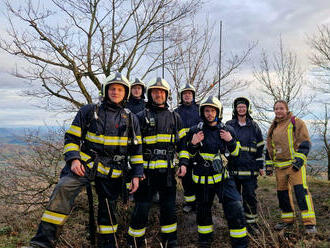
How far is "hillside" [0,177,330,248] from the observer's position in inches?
150

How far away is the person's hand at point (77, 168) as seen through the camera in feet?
9.59

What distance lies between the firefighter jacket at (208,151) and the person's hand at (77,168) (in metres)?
1.74

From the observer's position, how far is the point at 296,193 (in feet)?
13.8

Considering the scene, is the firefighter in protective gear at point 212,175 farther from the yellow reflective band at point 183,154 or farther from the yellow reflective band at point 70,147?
the yellow reflective band at point 70,147

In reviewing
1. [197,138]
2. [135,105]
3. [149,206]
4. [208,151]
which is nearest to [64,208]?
[149,206]

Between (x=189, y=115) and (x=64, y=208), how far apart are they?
3.04 meters

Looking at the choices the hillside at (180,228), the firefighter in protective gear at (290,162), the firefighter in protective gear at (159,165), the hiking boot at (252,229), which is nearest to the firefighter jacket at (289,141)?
the firefighter in protective gear at (290,162)

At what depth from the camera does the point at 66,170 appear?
3.07 m

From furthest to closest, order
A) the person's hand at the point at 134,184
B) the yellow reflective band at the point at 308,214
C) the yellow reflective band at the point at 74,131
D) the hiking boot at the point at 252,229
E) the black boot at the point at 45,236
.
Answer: the hiking boot at the point at 252,229 → the yellow reflective band at the point at 308,214 → the person's hand at the point at 134,184 → the yellow reflective band at the point at 74,131 → the black boot at the point at 45,236

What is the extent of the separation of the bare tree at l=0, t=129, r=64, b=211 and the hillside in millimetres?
399

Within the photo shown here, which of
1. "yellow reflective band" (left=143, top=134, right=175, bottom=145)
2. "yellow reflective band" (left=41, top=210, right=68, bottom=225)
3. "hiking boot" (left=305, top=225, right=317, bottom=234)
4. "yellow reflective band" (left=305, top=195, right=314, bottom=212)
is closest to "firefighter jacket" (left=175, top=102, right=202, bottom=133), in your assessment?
"yellow reflective band" (left=143, top=134, right=175, bottom=145)

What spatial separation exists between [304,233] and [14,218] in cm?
654

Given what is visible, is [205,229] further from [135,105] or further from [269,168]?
[135,105]

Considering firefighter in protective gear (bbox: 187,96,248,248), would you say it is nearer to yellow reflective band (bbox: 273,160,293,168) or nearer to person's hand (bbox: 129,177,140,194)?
person's hand (bbox: 129,177,140,194)
